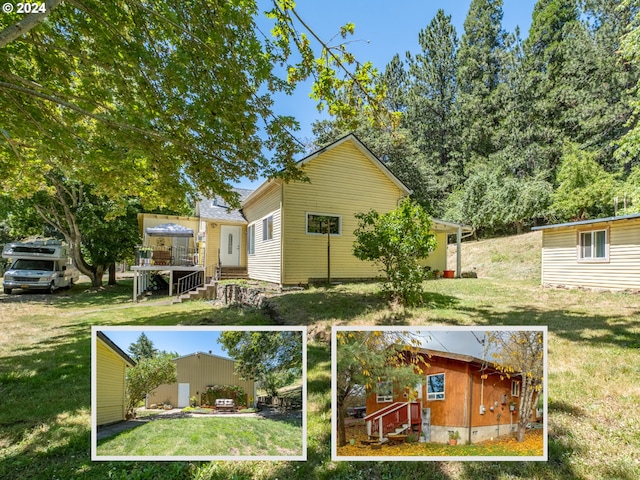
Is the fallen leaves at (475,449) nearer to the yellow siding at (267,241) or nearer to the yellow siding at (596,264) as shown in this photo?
the yellow siding at (267,241)

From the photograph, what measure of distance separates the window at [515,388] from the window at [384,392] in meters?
0.95

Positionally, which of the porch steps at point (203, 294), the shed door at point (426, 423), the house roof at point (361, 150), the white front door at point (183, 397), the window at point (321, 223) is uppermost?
the house roof at point (361, 150)

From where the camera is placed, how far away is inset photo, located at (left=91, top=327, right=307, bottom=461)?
7.55 feet

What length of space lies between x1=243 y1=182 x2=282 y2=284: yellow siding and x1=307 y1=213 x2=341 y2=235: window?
1128 millimetres

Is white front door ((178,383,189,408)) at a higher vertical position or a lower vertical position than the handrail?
higher

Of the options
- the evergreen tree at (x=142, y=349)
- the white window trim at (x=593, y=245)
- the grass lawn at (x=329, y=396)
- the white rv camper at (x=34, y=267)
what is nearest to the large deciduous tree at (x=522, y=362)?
the grass lawn at (x=329, y=396)

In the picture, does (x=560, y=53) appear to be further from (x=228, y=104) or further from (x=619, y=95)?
(x=228, y=104)

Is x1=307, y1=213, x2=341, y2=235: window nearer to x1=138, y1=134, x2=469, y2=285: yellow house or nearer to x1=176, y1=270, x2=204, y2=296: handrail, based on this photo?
x1=138, y1=134, x2=469, y2=285: yellow house

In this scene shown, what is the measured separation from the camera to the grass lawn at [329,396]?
2.22m

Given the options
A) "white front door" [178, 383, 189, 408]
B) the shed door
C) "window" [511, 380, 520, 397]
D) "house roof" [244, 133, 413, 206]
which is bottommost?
the shed door

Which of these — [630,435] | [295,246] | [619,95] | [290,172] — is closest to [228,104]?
[290,172]

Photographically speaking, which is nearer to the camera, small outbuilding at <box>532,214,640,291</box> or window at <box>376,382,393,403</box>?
window at <box>376,382,393,403</box>

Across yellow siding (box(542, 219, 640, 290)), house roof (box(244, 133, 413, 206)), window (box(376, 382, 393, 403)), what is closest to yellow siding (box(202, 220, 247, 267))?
house roof (box(244, 133, 413, 206))

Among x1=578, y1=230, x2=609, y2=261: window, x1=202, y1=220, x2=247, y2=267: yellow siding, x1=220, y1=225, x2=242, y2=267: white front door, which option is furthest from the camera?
x1=220, y1=225, x2=242, y2=267: white front door
